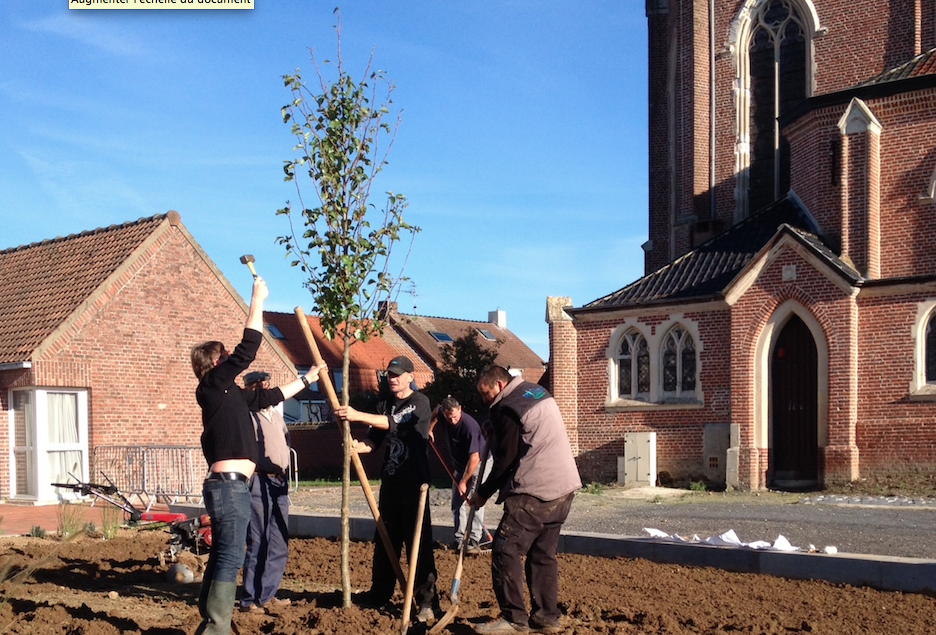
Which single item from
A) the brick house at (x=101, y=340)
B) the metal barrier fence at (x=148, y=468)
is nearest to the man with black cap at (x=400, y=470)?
the metal barrier fence at (x=148, y=468)

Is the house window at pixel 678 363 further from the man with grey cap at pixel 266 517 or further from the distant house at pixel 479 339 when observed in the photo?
the distant house at pixel 479 339

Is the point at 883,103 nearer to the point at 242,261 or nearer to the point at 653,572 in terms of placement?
the point at 653,572

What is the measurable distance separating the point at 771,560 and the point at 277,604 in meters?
4.15

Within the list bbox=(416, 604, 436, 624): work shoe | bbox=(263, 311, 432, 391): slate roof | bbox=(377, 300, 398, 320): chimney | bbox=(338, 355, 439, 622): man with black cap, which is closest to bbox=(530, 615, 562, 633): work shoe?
bbox=(416, 604, 436, 624): work shoe

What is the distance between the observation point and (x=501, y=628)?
6715mm

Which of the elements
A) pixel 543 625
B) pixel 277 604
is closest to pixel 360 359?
pixel 277 604

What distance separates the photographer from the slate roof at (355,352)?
131ft

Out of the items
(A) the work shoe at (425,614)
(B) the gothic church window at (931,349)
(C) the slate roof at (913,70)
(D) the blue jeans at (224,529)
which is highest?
(C) the slate roof at (913,70)

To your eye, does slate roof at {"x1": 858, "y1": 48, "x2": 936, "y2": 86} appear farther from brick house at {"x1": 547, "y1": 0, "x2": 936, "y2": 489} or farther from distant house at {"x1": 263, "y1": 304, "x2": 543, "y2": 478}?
distant house at {"x1": 263, "y1": 304, "x2": 543, "y2": 478}

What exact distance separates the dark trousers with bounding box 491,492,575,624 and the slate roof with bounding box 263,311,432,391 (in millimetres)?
31696

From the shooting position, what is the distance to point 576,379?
23.5 metres

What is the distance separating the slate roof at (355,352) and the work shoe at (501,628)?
31.9 m

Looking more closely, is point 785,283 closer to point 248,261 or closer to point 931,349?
point 931,349

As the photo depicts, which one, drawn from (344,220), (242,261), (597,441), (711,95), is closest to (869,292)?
(597,441)
